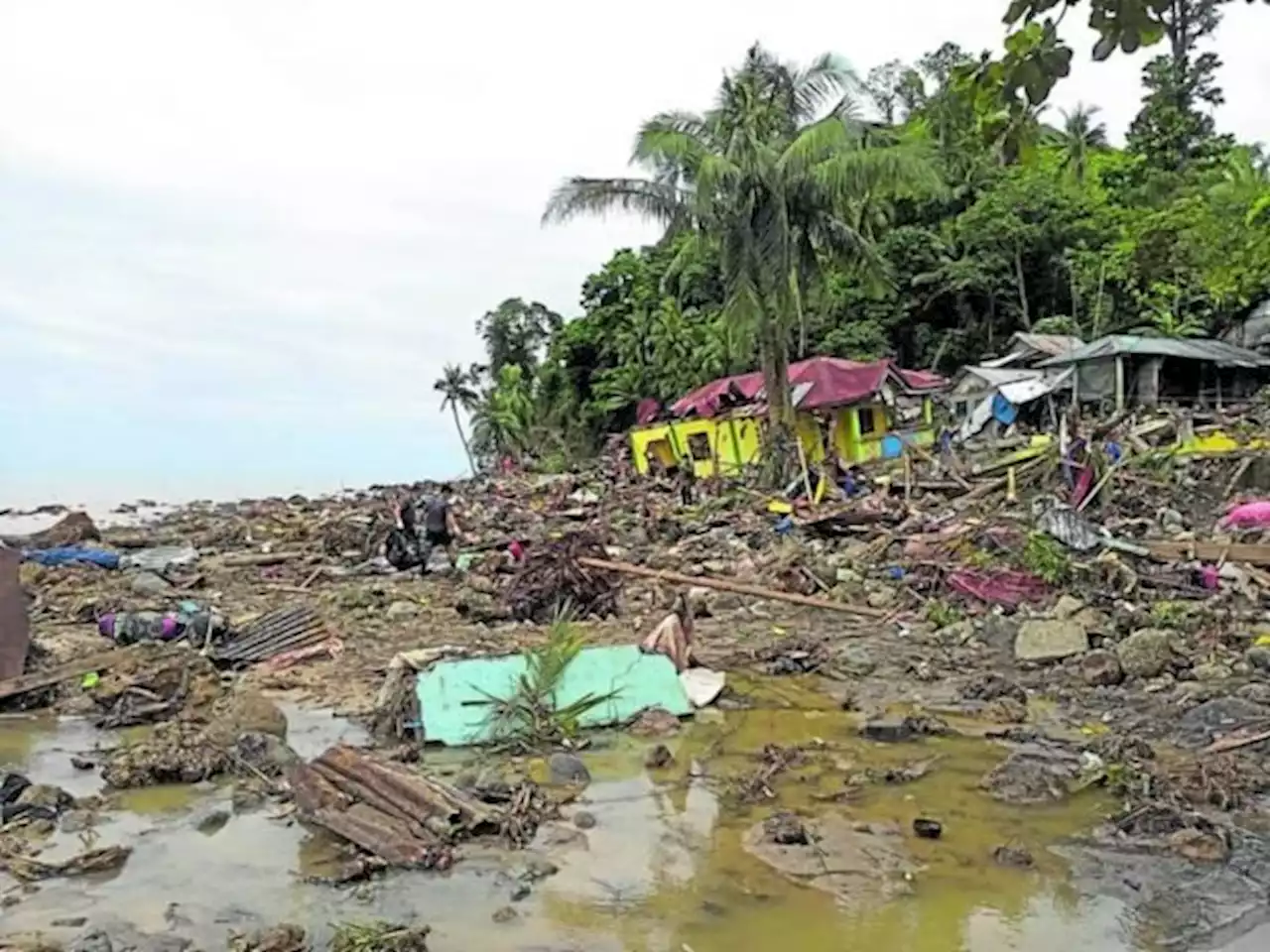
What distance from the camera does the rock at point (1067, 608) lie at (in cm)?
1038

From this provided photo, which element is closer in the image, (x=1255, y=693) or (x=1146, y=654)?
(x=1255, y=693)

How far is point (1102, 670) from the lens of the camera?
8.87 m

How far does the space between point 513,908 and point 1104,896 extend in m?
2.45

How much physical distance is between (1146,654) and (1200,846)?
3875 millimetres

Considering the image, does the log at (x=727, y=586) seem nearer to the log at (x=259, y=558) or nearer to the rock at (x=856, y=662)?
the rock at (x=856, y=662)

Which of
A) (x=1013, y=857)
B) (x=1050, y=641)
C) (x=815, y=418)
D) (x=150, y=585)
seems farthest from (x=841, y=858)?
(x=815, y=418)

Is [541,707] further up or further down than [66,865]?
further up

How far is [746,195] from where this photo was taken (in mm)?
22312

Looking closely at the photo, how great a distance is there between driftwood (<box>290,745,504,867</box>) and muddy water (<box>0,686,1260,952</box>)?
5.3 inches

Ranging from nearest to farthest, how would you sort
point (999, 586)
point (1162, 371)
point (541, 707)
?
1. point (541, 707)
2. point (999, 586)
3. point (1162, 371)

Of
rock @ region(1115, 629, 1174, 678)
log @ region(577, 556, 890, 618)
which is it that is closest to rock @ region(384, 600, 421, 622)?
log @ region(577, 556, 890, 618)

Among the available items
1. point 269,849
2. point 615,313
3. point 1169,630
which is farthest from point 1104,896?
point 615,313

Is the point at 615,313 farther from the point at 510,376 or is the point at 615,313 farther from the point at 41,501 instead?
the point at 41,501

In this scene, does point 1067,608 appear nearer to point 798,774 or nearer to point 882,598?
point 882,598
